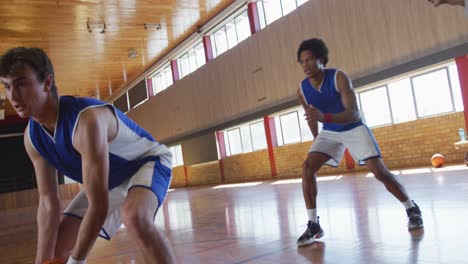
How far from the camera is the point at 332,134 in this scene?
2.85 metres

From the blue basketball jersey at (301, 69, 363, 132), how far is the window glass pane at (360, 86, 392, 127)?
6.45m

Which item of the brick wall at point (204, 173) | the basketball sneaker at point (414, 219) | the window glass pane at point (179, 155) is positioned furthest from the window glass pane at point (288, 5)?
the basketball sneaker at point (414, 219)

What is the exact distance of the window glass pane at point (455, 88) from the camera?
758 centimetres

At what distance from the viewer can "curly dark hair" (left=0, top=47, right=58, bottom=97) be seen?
1307mm

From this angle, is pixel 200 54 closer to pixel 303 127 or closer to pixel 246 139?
pixel 246 139

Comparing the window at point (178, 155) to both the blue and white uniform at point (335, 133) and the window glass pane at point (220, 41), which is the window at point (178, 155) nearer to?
the window glass pane at point (220, 41)

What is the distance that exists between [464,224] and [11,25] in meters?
11.0

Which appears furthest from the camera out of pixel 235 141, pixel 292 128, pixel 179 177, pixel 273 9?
pixel 179 177

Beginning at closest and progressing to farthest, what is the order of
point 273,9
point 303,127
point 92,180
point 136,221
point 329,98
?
1. point 92,180
2. point 136,221
3. point 329,98
4. point 303,127
5. point 273,9

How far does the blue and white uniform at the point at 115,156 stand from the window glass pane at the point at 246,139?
11.0 meters

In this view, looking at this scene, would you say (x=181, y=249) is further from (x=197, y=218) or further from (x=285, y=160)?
(x=285, y=160)

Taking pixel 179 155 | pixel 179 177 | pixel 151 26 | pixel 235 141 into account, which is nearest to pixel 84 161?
pixel 151 26

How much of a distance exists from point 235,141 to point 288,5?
4875mm

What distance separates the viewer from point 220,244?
10.0 feet
